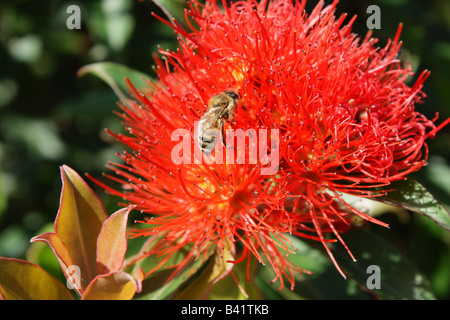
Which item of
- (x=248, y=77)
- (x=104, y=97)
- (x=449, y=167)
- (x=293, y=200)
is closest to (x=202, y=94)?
(x=248, y=77)

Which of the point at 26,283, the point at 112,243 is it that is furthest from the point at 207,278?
the point at 26,283

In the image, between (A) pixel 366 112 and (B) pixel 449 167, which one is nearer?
(A) pixel 366 112

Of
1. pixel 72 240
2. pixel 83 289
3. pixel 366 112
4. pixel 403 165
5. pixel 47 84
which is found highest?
pixel 47 84

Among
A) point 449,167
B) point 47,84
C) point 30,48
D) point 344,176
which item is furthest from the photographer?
point 47,84

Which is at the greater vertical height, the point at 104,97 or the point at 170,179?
the point at 104,97

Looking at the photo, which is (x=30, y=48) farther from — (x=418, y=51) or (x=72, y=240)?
(x=418, y=51)

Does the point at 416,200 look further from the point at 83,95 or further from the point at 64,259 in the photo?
the point at 83,95

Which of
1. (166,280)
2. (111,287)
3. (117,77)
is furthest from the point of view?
(117,77)
